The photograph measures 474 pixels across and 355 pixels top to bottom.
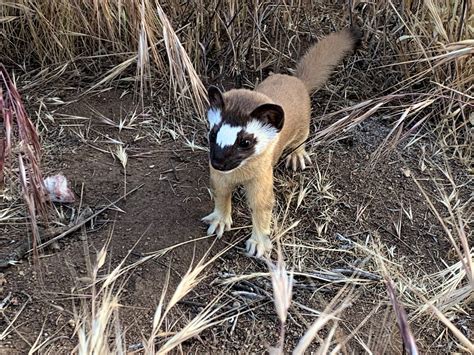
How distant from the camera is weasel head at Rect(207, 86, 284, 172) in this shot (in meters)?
2.21

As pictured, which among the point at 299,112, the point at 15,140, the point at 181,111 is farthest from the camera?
the point at 181,111

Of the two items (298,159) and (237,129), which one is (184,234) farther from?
(298,159)

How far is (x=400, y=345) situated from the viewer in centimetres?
212

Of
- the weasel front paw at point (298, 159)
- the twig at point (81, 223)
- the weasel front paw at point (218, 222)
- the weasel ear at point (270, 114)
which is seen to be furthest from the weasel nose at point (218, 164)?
the weasel front paw at point (298, 159)

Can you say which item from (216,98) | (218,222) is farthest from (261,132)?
(218,222)

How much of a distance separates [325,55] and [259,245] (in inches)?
39.3

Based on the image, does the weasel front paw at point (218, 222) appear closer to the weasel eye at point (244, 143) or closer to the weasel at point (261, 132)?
the weasel at point (261, 132)

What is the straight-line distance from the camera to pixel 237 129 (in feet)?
7.31

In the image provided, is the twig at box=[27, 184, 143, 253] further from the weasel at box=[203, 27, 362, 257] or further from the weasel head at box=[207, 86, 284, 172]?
the weasel head at box=[207, 86, 284, 172]

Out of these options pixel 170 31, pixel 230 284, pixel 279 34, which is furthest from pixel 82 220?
pixel 279 34

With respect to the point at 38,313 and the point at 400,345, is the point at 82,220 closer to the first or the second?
the point at 38,313

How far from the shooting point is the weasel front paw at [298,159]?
9.50ft

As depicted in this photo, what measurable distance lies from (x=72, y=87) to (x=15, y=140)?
604 millimetres

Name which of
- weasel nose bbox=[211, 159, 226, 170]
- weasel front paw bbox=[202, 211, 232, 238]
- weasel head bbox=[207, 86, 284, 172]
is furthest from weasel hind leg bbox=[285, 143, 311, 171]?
weasel nose bbox=[211, 159, 226, 170]
